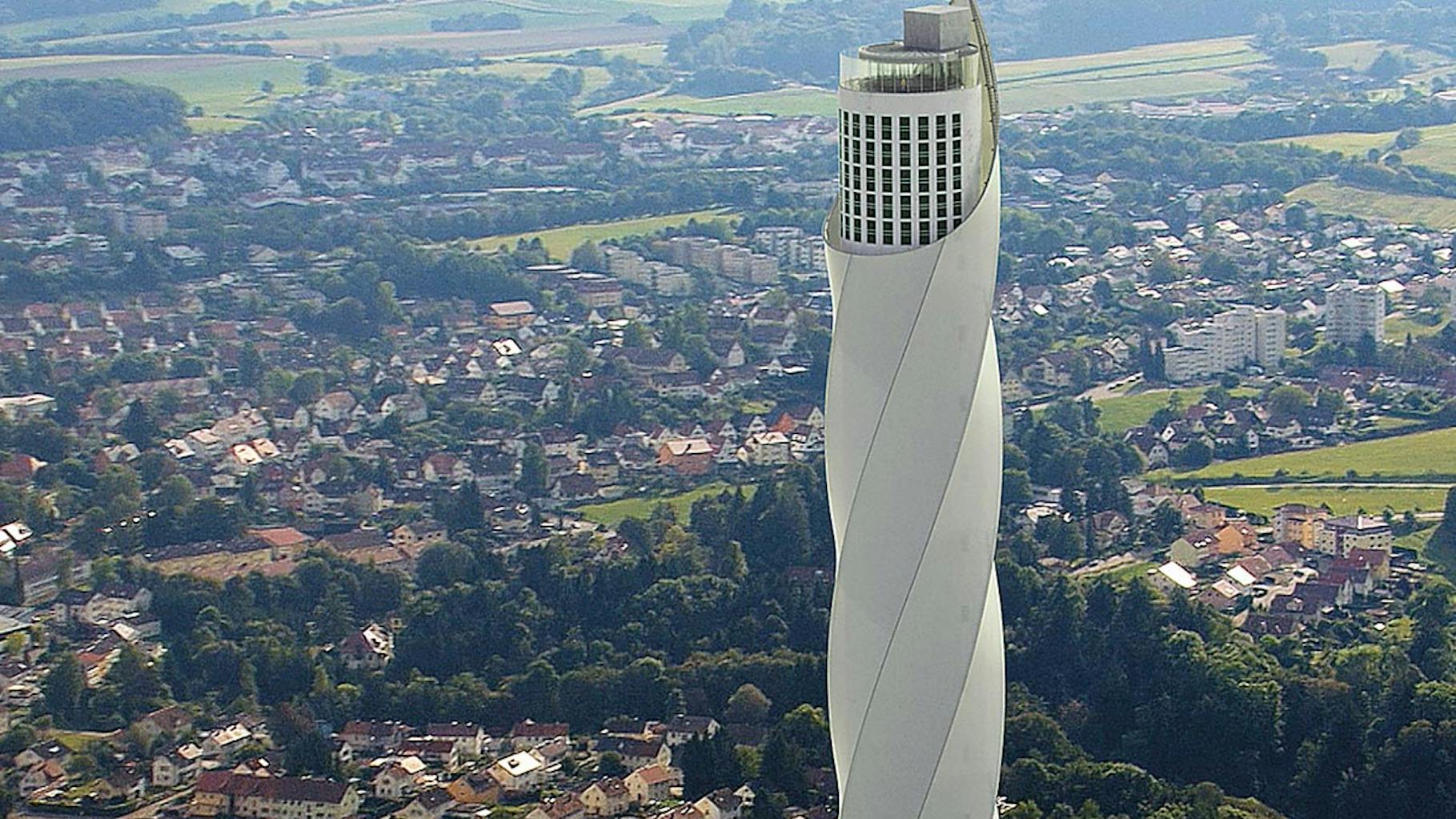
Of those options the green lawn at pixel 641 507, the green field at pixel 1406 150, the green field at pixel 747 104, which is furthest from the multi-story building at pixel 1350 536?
the green field at pixel 747 104

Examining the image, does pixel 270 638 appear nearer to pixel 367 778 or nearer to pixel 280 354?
pixel 367 778

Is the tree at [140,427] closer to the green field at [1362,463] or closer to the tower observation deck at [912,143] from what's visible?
the green field at [1362,463]

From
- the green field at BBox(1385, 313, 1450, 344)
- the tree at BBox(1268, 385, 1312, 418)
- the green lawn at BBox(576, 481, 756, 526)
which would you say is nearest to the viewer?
the green lawn at BBox(576, 481, 756, 526)

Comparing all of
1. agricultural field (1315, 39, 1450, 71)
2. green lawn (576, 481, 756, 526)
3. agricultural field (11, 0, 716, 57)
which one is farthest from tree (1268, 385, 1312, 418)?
agricultural field (11, 0, 716, 57)

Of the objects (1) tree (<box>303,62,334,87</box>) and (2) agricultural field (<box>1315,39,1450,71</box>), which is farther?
(1) tree (<box>303,62,334,87</box>)

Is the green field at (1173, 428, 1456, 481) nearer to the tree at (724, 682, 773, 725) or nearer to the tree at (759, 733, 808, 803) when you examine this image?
the tree at (724, 682, 773, 725)

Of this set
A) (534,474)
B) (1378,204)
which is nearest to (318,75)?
(1378,204)
